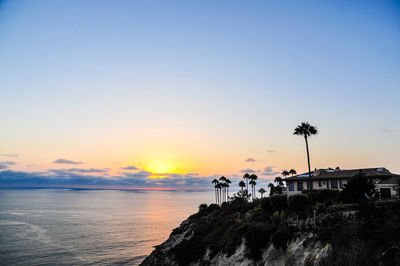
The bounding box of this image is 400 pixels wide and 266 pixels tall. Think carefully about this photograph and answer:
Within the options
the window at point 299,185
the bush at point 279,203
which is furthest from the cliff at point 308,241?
the window at point 299,185

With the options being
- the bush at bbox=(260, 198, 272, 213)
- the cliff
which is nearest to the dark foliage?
the cliff

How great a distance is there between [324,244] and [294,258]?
342 centimetres

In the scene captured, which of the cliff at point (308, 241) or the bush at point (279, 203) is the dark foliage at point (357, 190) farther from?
the bush at point (279, 203)

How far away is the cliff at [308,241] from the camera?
20.1m

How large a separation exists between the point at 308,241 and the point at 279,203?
14.7 meters

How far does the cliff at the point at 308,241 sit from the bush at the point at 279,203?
0.59 meters

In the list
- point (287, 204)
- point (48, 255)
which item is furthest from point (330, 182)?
point (48, 255)

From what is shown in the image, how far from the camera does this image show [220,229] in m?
48.0

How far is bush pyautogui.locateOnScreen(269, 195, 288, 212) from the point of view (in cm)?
4038

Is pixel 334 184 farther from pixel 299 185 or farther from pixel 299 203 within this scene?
pixel 299 203

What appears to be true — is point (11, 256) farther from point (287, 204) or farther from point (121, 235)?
point (287, 204)

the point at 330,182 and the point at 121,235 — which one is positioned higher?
the point at 330,182

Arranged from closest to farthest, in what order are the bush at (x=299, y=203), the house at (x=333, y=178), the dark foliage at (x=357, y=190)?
1. the dark foliage at (x=357, y=190)
2. the bush at (x=299, y=203)
3. the house at (x=333, y=178)

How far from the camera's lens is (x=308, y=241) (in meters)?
26.2
